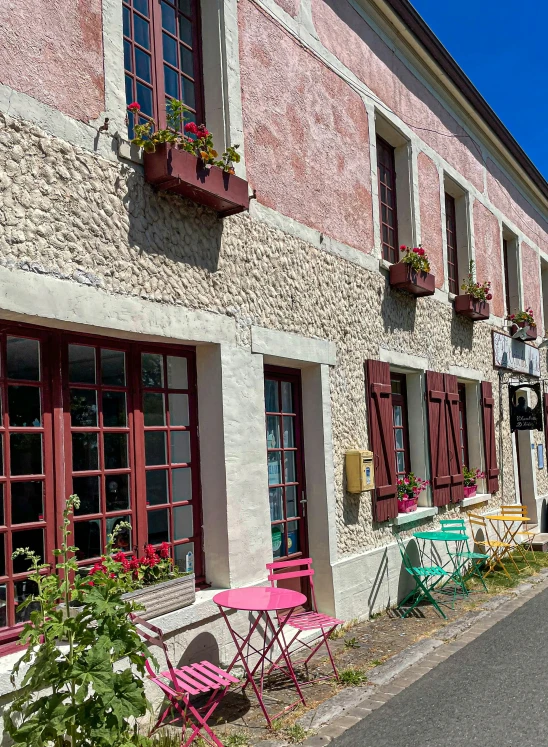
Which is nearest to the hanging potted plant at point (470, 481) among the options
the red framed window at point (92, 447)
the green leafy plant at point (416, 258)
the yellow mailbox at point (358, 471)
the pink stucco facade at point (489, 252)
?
the pink stucco facade at point (489, 252)

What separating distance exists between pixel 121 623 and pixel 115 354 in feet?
6.02

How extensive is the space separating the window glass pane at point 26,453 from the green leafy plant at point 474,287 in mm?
7116

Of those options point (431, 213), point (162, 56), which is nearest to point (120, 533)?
point (162, 56)

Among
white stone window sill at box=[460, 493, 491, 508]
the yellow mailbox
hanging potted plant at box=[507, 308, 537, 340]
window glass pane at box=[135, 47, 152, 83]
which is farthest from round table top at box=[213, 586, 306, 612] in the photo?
hanging potted plant at box=[507, 308, 537, 340]

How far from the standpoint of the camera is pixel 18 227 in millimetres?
3633

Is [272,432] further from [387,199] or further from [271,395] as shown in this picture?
[387,199]

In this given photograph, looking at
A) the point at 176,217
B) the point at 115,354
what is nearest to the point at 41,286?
the point at 115,354

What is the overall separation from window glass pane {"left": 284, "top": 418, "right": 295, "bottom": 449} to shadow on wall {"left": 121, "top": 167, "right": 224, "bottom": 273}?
1771 millimetres

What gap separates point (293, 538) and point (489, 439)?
509cm

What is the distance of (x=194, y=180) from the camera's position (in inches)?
181

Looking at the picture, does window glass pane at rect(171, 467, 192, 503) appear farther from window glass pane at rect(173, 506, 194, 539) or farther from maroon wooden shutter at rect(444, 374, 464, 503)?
maroon wooden shutter at rect(444, 374, 464, 503)

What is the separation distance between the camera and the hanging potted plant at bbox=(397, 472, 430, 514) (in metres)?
7.63

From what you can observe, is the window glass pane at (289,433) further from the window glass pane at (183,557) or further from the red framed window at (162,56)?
the red framed window at (162,56)

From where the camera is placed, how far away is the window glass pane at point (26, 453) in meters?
3.74
